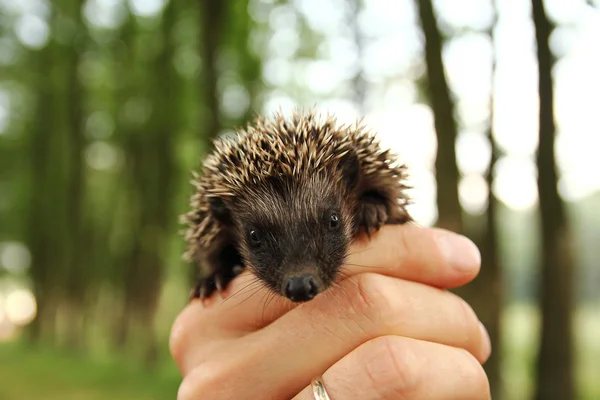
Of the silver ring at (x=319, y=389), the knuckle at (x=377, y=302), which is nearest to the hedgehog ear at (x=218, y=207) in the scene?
the knuckle at (x=377, y=302)

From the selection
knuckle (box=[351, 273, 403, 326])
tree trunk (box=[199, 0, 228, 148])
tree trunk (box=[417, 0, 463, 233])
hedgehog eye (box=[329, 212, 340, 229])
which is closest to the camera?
knuckle (box=[351, 273, 403, 326])

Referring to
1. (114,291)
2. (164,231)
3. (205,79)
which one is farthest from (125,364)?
(205,79)

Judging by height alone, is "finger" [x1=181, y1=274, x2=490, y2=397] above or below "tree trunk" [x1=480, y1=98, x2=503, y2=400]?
above

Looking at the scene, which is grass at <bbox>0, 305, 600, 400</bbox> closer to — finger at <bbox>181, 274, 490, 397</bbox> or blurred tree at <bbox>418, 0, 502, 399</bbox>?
blurred tree at <bbox>418, 0, 502, 399</bbox>

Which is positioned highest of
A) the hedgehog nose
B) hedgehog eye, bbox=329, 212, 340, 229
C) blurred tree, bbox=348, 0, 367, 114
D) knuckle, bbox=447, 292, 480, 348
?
blurred tree, bbox=348, 0, 367, 114

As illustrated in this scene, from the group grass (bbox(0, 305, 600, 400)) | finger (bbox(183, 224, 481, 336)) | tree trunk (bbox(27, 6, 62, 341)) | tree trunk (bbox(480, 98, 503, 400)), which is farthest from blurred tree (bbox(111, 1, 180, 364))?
finger (bbox(183, 224, 481, 336))

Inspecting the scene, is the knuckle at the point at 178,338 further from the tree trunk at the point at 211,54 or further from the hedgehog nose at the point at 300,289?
the tree trunk at the point at 211,54

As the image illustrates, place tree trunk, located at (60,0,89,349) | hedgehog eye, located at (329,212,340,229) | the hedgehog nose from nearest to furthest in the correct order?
1. the hedgehog nose
2. hedgehog eye, located at (329,212,340,229)
3. tree trunk, located at (60,0,89,349)

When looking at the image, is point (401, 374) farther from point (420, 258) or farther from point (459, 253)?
point (459, 253)
